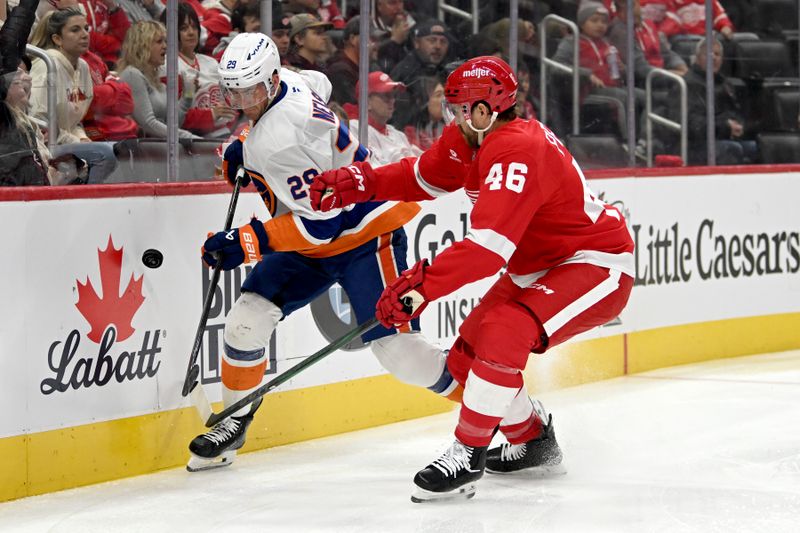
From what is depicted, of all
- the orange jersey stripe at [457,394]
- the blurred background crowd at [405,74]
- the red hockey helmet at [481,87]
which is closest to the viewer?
the red hockey helmet at [481,87]

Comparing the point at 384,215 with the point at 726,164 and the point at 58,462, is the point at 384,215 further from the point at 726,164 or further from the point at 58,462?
the point at 726,164

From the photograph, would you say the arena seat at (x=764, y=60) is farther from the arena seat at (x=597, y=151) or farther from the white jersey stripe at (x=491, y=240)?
the white jersey stripe at (x=491, y=240)

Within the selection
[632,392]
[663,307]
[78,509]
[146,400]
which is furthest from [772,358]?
[78,509]

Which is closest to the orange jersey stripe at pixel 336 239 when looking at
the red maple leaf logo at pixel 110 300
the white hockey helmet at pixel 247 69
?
the white hockey helmet at pixel 247 69

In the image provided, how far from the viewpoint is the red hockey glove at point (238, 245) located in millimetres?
3910

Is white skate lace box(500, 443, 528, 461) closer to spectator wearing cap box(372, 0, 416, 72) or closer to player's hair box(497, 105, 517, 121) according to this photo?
player's hair box(497, 105, 517, 121)

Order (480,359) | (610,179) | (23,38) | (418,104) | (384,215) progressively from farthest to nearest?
1. (610,179)
2. (418,104)
3. (384,215)
4. (23,38)
5. (480,359)

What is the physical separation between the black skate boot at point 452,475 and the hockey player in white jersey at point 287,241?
0.40 meters

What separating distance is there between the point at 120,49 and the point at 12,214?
77cm

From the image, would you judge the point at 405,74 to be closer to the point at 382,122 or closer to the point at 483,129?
the point at 382,122

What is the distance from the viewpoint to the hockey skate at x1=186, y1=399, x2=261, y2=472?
4.20 meters

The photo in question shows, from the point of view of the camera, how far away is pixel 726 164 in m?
6.72

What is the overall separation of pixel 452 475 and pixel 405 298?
55 cm

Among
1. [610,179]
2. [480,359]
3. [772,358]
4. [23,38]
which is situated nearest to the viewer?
[480,359]
